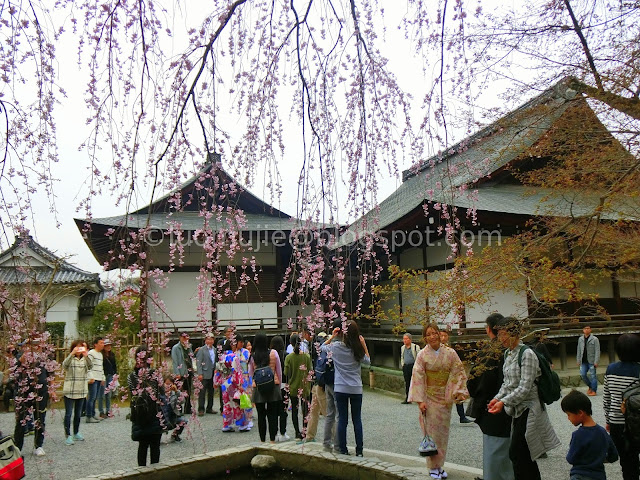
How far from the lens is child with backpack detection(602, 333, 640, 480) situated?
3588 mm

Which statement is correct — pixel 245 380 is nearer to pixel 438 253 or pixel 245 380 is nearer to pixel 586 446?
pixel 586 446

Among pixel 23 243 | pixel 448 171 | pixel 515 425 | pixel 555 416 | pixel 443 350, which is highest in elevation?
pixel 448 171

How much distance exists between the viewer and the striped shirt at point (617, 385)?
379 centimetres

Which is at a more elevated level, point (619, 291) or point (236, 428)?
point (619, 291)

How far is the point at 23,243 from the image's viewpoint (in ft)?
9.80

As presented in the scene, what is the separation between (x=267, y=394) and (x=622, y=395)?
3.47 m

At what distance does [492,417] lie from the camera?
3684 mm

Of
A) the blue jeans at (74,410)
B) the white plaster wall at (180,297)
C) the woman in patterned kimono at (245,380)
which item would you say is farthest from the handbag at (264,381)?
the white plaster wall at (180,297)

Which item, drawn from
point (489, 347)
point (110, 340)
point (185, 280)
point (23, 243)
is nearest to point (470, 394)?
point (489, 347)

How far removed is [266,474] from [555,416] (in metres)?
5.41

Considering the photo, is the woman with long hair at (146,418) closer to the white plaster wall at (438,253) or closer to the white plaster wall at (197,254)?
the white plaster wall at (197,254)

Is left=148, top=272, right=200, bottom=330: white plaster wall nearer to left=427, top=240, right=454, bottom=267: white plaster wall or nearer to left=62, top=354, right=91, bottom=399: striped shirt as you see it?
left=62, top=354, right=91, bottom=399: striped shirt

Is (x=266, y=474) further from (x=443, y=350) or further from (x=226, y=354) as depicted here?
(x=226, y=354)

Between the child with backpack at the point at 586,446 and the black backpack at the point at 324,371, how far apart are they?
2.79 metres
